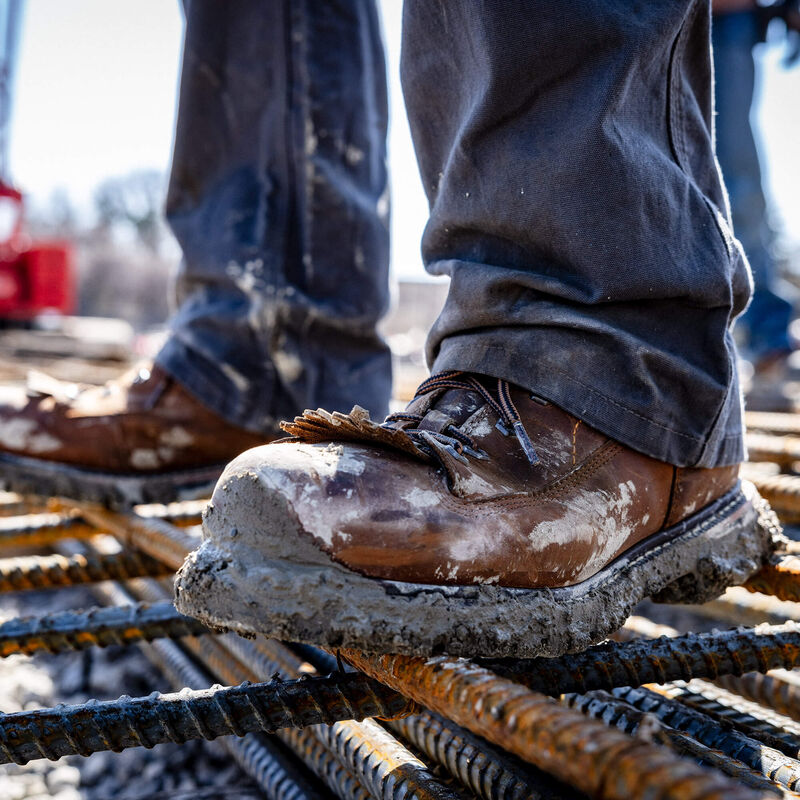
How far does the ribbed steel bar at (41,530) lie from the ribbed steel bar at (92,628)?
612 millimetres

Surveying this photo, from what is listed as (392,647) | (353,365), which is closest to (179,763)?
(392,647)

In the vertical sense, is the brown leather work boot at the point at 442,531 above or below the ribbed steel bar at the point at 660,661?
above

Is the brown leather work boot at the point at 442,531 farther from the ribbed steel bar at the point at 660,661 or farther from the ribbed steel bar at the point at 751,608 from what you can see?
the ribbed steel bar at the point at 751,608

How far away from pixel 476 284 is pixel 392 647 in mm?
416

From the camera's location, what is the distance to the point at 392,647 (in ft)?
2.26

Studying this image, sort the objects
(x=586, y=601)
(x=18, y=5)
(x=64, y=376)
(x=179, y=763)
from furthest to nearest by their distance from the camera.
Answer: (x=18, y=5) → (x=64, y=376) → (x=179, y=763) → (x=586, y=601)

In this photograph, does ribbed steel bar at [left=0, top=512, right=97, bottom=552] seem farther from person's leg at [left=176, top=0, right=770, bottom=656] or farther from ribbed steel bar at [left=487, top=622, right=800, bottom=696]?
ribbed steel bar at [left=487, top=622, right=800, bottom=696]

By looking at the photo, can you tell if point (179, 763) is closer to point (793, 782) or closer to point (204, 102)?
point (793, 782)

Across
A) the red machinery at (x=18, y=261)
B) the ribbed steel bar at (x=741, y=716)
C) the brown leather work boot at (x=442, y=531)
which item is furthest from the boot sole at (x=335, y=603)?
the red machinery at (x=18, y=261)

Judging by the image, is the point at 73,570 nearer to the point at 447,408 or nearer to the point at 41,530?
the point at 41,530

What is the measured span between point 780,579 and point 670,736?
12.2 inches

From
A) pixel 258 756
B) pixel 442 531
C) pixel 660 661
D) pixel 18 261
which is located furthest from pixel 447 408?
pixel 18 261

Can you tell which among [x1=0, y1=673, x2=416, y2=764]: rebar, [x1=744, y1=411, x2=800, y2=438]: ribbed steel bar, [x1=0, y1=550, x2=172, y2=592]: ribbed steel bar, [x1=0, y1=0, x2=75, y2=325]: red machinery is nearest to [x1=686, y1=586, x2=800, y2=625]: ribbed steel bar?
[x1=0, y1=673, x2=416, y2=764]: rebar

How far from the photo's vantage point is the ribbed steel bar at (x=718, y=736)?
2.50 ft
